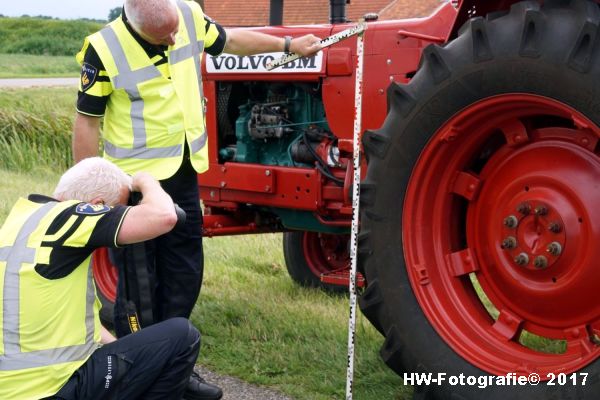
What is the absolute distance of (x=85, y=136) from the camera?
12.2 ft

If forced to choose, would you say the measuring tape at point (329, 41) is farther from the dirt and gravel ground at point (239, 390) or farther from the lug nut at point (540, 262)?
the dirt and gravel ground at point (239, 390)

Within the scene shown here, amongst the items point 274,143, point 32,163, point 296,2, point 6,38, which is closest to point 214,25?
point 274,143

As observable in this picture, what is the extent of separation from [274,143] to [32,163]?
7260 mm

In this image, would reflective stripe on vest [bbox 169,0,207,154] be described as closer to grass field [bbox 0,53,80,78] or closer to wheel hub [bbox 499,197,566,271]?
wheel hub [bbox 499,197,566,271]

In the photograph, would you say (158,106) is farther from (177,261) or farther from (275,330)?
(275,330)

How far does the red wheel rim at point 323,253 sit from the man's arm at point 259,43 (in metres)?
1.75

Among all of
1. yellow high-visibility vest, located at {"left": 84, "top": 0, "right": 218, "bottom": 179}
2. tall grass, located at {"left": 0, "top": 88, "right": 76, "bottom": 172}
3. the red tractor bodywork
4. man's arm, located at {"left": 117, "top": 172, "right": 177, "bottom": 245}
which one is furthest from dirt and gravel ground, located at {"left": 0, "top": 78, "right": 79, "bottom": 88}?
man's arm, located at {"left": 117, "top": 172, "right": 177, "bottom": 245}

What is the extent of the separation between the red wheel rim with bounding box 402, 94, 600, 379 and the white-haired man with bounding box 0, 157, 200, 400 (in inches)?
38.7

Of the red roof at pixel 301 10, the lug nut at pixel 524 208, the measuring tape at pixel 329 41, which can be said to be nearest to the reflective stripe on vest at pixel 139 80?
the measuring tape at pixel 329 41

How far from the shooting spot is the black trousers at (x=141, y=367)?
2977 millimetres

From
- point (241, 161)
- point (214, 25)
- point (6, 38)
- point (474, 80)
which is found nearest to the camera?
point (474, 80)

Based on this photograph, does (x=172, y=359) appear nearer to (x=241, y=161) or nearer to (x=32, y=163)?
(x=241, y=161)

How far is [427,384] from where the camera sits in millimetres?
3256

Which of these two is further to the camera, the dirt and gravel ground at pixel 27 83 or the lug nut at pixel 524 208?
the dirt and gravel ground at pixel 27 83
